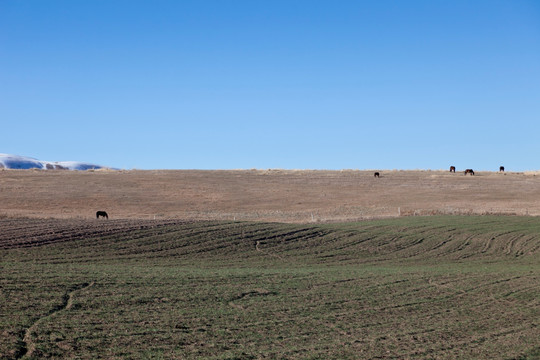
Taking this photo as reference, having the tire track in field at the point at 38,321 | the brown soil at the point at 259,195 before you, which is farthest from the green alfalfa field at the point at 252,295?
the brown soil at the point at 259,195

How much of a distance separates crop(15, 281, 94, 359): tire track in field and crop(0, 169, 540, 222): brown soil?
91.0 feet

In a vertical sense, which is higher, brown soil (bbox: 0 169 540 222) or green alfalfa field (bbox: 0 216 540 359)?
brown soil (bbox: 0 169 540 222)

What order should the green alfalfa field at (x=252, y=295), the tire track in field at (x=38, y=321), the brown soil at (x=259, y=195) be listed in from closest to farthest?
the tire track in field at (x=38, y=321), the green alfalfa field at (x=252, y=295), the brown soil at (x=259, y=195)

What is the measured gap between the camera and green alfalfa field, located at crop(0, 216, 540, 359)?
37.5 feet

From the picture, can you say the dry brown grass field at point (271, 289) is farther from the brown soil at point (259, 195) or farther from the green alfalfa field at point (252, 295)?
the brown soil at point (259, 195)

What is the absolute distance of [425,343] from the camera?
12008 millimetres

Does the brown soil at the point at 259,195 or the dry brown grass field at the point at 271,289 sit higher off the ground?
the brown soil at the point at 259,195

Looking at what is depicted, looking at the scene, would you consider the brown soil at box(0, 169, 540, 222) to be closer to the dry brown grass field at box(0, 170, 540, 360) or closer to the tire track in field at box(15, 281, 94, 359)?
the dry brown grass field at box(0, 170, 540, 360)

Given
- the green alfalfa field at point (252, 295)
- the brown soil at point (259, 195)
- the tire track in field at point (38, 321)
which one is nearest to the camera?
the tire track in field at point (38, 321)

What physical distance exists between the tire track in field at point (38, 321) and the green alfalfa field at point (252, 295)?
3cm

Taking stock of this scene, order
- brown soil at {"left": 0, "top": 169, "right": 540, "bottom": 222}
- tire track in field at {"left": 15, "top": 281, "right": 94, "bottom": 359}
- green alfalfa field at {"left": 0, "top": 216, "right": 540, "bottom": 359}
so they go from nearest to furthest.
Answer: tire track in field at {"left": 15, "top": 281, "right": 94, "bottom": 359} → green alfalfa field at {"left": 0, "top": 216, "right": 540, "bottom": 359} → brown soil at {"left": 0, "top": 169, "right": 540, "bottom": 222}

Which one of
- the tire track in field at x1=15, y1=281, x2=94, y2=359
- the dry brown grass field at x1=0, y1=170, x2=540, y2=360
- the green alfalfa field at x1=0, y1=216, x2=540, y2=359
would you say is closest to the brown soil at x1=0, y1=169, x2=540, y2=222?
the dry brown grass field at x1=0, y1=170, x2=540, y2=360

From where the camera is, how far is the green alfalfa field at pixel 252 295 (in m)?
11.4

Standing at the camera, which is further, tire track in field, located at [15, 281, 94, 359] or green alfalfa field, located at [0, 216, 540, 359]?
green alfalfa field, located at [0, 216, 540, 359]
